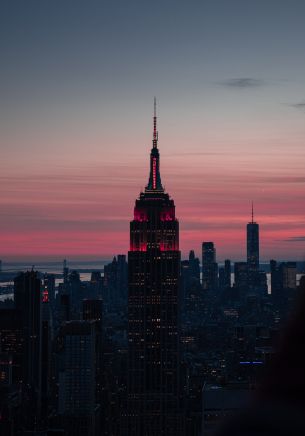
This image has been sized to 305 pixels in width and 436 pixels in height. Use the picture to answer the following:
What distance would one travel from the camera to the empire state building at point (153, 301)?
3100 cm

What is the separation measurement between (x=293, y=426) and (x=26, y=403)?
85.9 feet

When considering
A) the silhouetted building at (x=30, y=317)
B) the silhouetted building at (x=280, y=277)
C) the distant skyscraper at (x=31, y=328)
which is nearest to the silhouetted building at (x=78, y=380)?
the distant skyscraper at (x=31, y=328)

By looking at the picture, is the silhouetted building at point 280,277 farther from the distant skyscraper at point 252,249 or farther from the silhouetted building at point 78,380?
the silhouetted building at point 78,380

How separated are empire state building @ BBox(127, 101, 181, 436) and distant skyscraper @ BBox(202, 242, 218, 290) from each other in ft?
49.8

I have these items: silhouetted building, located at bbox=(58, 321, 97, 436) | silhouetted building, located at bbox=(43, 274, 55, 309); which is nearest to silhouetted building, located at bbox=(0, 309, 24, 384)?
silhouetted building, located at bbox=(58, 321, 97, 436)

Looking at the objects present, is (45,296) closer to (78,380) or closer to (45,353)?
(45,353)

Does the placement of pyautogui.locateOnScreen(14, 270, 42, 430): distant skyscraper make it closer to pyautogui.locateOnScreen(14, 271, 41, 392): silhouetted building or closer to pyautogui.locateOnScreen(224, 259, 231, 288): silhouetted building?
pyautogui.locateOnScreen(14, 271, 41, 392): silhouetted building

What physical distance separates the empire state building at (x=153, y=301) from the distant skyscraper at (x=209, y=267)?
49.8ft

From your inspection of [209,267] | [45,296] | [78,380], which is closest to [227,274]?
[209,267]

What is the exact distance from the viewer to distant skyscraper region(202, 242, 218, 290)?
49.4 metres

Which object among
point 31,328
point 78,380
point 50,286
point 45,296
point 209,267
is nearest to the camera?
point 78,380

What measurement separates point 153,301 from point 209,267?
1886 cm

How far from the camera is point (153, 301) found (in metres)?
32.5

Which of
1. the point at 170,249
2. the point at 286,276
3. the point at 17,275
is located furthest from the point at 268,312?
the point at 17,275
